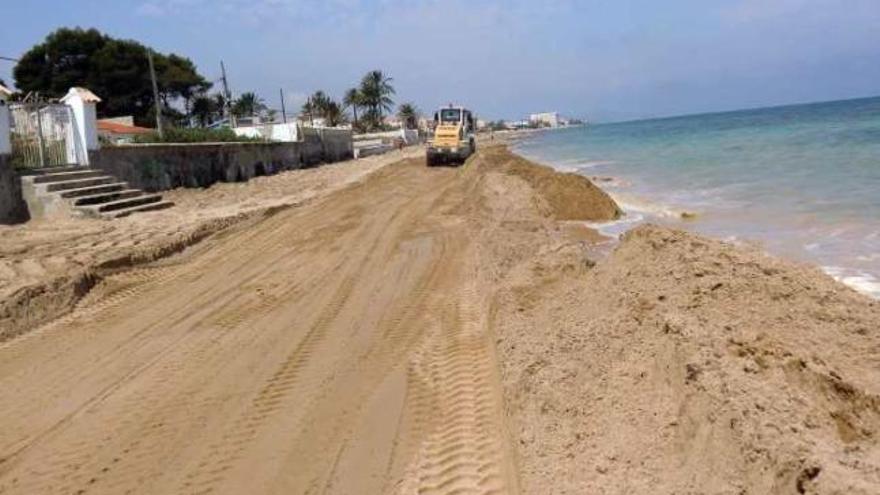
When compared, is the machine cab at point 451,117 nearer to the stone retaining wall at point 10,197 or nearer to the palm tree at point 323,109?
the stone retaining wall at point 10,197

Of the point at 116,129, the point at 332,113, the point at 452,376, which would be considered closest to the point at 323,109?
the point at 332,113

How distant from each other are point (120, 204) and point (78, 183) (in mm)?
1190

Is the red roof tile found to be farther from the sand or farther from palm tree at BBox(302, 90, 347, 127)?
palm tree at BBox(302, 90, 347, 127)

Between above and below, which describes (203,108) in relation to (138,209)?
above

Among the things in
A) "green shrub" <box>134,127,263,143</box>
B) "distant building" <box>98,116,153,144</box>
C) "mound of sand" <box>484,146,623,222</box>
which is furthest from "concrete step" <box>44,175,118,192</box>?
"mound of sand" <box>484,146,623,222</box>

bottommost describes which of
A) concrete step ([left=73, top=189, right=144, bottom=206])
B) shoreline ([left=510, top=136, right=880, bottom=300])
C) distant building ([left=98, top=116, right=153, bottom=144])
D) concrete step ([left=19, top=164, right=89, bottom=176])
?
shoreline ([left=510, top=136, right=880, bottom=300])

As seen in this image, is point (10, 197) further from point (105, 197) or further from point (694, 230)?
point (694, 230)

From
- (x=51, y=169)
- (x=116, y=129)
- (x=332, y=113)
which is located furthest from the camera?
(x=332, y=113)

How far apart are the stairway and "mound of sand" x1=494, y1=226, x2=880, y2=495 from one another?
39.9ft

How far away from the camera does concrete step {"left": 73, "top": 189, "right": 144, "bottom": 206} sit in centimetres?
1658

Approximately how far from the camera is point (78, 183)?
17469mm

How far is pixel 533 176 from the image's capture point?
21734 mm

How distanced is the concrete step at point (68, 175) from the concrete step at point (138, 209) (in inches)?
63.5

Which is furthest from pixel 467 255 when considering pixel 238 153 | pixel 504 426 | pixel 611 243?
→ pixel 238 153
